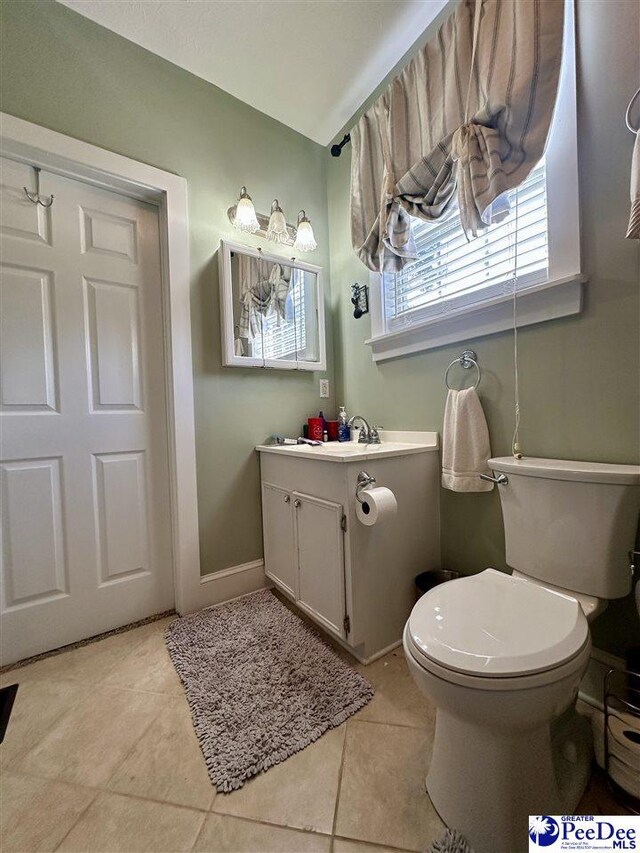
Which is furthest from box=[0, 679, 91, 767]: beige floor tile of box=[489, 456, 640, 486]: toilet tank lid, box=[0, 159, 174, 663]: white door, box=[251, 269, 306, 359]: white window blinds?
box=[489, 456, 640, 486]: toilet tank lid

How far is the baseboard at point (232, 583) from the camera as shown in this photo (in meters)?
1.64

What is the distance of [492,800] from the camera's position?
0.72 m

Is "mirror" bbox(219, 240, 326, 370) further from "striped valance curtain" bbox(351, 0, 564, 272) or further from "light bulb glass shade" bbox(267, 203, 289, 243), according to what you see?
"striped valance curtain" bbox(351, 0, 564, 272)

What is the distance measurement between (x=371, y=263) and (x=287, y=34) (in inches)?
41.3

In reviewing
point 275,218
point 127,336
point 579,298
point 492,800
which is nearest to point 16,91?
point 127,336

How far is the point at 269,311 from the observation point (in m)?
1.82

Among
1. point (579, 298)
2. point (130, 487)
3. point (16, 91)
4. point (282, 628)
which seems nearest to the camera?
point (579, 298)

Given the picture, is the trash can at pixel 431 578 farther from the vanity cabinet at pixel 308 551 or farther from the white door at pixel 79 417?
the white door at pixel 79 417

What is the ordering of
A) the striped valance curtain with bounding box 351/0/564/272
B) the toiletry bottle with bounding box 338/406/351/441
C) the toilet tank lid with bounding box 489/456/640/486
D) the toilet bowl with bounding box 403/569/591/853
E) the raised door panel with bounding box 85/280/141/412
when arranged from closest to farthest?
the toilet bowl with bounding box 403/569/591/853 < the toilet tank lid with bounding box 489/456/640/486 < the striped valance curtain with bounding box 351/0/564/272 < the raised door panel with bounding box 85/280/141/412 < the toiletry bottle with bounding box 338/406/351/441

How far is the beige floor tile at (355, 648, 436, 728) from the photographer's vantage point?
1.02 metres

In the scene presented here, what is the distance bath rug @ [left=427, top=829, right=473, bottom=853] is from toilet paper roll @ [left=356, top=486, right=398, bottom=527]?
0.70m

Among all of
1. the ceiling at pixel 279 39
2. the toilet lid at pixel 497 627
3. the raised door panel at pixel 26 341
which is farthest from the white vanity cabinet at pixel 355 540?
the ceiling at pixel 279 39

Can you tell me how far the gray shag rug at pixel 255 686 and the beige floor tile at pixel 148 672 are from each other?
0.03m

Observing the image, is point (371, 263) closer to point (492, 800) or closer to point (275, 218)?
point (275, 218)
